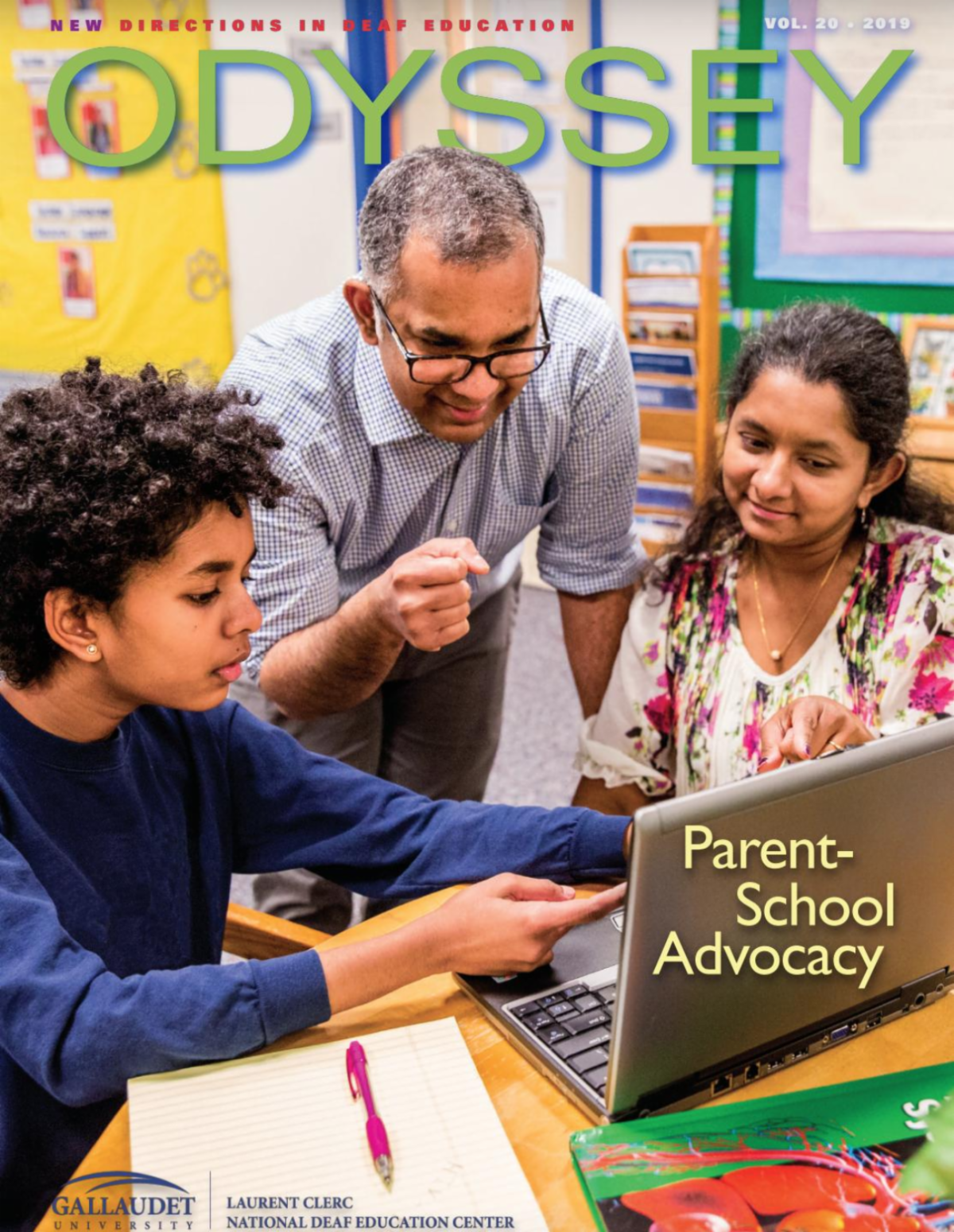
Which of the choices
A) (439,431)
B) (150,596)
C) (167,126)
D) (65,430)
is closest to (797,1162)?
(150,596)

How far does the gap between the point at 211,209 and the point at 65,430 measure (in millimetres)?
2197

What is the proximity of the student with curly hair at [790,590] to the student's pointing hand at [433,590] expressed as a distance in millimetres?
372

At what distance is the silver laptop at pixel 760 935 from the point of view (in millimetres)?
759

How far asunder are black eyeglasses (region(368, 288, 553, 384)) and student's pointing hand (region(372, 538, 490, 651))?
8.0 inches

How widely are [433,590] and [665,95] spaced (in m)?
2.48

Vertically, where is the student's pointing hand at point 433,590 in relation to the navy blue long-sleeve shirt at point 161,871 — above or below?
above

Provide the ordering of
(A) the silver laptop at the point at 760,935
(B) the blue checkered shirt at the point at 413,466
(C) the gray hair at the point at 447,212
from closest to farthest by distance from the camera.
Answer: (A) the silver laptop at the point at 760,935
(C) the gray hair at the point at 447,212
(B) the blue checkered shirt at the point at 413,466

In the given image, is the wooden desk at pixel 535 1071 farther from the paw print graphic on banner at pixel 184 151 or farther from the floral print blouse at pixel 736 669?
the paw print graphic on banner at pixel 184 151

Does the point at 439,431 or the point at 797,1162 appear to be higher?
the point at 439,431

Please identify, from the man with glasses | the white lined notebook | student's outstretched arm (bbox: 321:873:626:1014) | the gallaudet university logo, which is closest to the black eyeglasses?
the man with glasses

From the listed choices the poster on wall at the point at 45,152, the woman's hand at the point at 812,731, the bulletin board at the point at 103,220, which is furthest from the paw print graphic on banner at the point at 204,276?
the woman's hand at the point at 812,731

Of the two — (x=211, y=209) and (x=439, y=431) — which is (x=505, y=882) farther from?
(x=211, y=209)

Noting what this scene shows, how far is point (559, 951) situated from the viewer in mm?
1052

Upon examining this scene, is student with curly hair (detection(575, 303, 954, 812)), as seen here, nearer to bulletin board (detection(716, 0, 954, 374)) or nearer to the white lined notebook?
the white lined notebook
